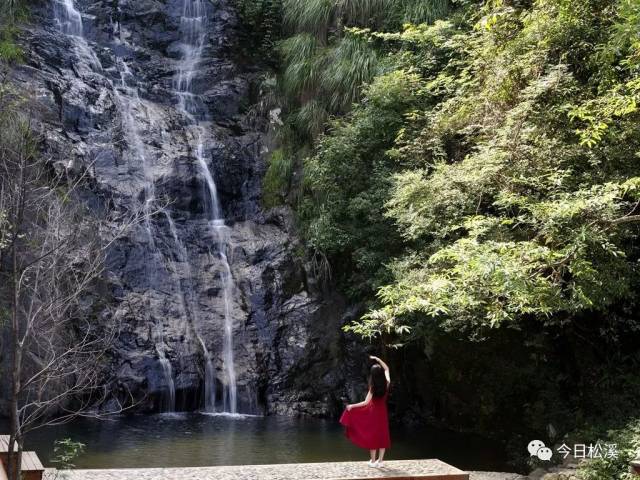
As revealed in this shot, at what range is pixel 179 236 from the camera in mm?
15477

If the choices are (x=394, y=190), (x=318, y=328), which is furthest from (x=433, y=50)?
(x=318, y=328)

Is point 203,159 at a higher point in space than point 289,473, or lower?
higher

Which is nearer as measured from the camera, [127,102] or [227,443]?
[227,443]

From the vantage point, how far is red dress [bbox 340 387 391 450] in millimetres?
6609

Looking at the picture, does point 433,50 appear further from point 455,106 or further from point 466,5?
point 455,106

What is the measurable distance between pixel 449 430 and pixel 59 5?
14668 millimetres

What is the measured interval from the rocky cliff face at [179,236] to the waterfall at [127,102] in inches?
1.4

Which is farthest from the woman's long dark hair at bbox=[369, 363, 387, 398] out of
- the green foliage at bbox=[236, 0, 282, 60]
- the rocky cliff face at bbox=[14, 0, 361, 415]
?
the green foliage at bbox=[236, 0, 282, 60]

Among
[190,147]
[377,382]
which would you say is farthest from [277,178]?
[377,382]

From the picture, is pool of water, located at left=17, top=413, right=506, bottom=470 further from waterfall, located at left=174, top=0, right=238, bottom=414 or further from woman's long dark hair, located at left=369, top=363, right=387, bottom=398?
woman's long dark hair, located at left=369, top=363, right=387, bottom=398

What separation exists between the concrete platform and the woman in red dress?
208 mm

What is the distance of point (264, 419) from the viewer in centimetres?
1334

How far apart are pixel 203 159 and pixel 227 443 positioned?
8.17 metres

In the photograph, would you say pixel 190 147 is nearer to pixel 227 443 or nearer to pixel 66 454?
pixel 227 443
